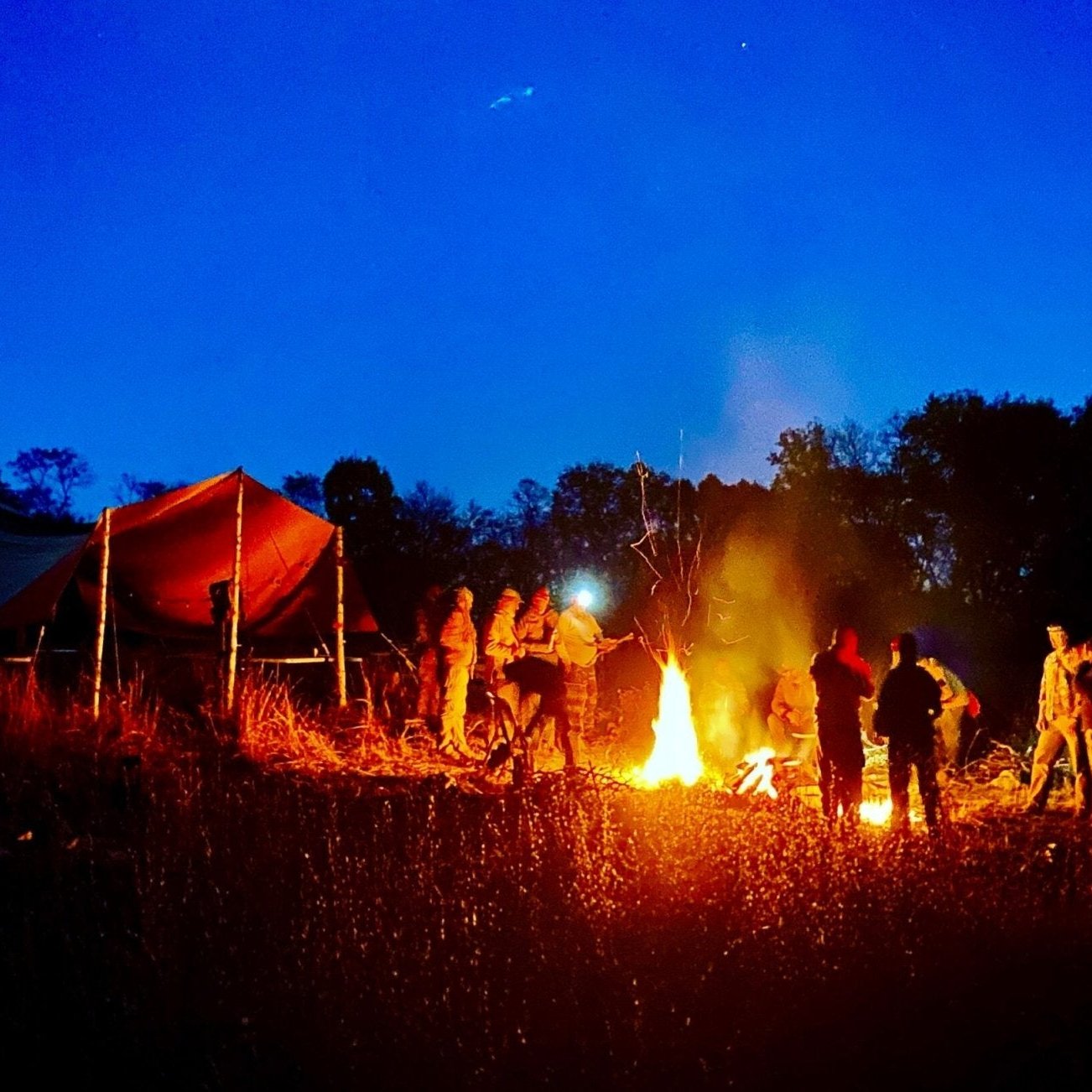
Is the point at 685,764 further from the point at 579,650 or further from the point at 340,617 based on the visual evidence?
the point at 340,617

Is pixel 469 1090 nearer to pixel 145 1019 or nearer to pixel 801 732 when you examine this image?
pixel 145 1019

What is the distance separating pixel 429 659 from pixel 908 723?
524 centimetres

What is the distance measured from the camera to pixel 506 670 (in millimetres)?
9578

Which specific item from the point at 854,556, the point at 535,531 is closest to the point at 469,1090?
the point at 854,556

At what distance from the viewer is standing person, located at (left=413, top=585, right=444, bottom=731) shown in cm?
1043

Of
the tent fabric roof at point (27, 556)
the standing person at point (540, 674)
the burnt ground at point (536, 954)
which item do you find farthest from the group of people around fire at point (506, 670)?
the tent fabric roof at point (27, 556)

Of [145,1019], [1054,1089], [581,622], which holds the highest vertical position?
[581,622]

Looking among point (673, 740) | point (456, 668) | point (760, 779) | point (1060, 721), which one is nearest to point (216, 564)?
point (456, 668)

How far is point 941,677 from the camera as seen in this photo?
891 centimetres

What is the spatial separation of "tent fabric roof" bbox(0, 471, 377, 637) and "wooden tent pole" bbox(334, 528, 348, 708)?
0.19m

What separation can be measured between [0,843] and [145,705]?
341 centimetres

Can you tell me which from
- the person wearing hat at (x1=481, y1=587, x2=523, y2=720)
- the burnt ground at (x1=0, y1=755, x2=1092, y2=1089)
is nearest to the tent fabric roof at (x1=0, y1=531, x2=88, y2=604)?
the person wearing hat at (x1=481, y1=587, x2=523, y2=720)

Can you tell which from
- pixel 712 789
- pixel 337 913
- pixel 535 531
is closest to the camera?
pixel 337 913

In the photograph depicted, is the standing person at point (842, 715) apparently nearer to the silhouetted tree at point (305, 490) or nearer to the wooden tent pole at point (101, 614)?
the wooden tent pole at point (101, 614)
